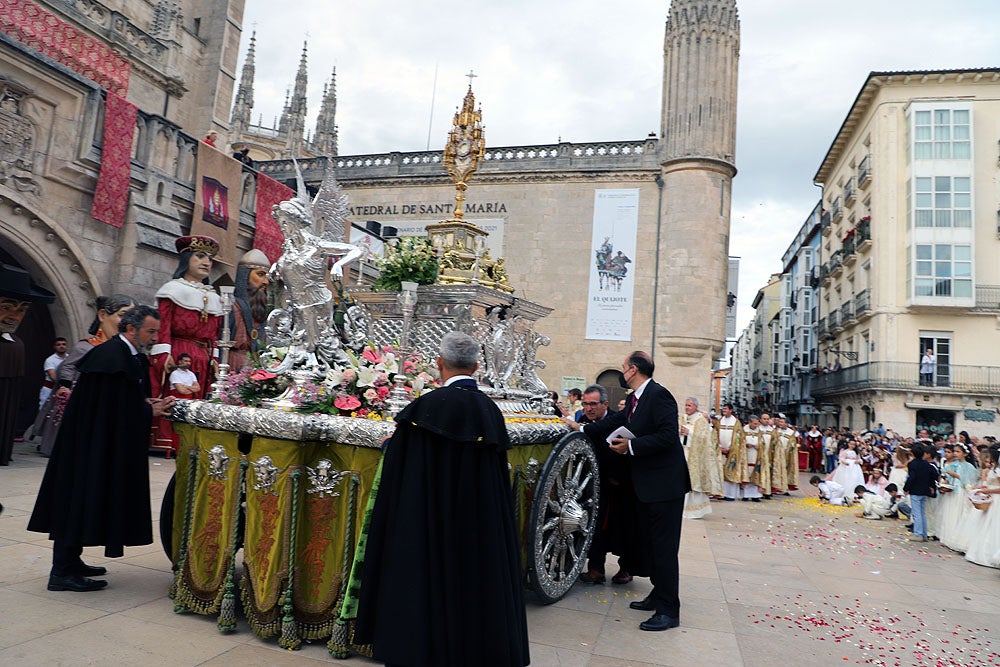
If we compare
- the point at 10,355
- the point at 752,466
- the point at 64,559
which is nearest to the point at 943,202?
the point at 752,466

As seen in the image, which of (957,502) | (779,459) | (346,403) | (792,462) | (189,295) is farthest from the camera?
(792,462)

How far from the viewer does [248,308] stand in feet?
33.4

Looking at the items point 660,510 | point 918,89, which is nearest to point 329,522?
point 660,510

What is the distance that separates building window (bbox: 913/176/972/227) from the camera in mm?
25094

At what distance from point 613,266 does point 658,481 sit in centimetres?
1818

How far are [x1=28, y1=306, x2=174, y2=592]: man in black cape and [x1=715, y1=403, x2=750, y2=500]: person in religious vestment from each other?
1111 cm

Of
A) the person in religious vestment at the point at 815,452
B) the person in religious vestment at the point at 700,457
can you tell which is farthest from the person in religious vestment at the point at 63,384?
the person in religious vestment at the point at 815,452

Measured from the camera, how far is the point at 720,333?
2102 cm

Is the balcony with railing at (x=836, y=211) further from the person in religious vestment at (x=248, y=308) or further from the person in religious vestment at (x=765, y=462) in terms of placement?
the person in religious vestment at (x=248, y=308)

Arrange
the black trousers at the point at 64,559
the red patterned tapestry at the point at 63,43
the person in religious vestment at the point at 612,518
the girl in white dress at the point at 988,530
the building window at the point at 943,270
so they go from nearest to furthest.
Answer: the black trousers at the point at 64,559 → the person in religious vestment at the point at 612,518 → the girl in white dress at the point at 988,530 → the red patterned tapestry at the point at 63,43 → the building window at the point at 943,270

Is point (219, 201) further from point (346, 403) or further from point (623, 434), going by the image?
point (623, 434)

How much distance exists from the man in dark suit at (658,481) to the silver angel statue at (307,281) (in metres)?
2.23

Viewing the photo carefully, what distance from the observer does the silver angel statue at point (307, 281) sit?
454 centimetres

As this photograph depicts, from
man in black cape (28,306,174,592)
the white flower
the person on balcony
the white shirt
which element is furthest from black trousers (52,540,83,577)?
the person on balcony
